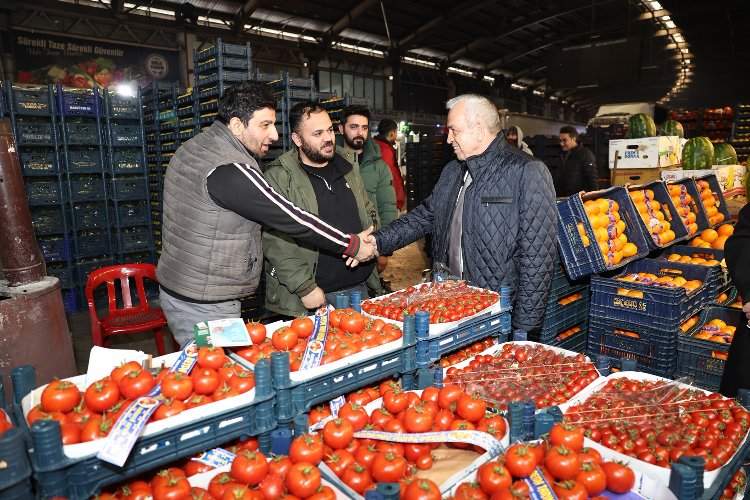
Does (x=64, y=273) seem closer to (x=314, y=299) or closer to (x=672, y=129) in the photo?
(x=314, y=299)

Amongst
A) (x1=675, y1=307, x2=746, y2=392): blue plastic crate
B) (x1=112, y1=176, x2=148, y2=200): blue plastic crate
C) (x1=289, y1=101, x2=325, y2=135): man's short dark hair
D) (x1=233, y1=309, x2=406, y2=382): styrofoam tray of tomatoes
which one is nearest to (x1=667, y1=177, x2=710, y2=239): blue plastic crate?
(x1=675, y1=307, x2=746, y2=392): blue plastic crate

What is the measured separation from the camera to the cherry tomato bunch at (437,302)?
2535 mm

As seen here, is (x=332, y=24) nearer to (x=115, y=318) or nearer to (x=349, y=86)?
(x=349, y=86)

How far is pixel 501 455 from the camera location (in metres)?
1.61

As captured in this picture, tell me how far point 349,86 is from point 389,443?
2102 centimetres

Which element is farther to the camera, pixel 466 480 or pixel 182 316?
pixel 182 316

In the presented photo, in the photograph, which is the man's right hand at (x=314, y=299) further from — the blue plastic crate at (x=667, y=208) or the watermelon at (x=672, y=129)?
the watermelon at (x=672, y=129)

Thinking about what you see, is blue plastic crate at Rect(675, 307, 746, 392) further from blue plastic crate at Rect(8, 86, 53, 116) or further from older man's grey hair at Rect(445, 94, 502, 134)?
blue plastic crate at Rect(8, 86, 53, 116)

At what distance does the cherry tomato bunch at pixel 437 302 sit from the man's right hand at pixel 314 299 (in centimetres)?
41

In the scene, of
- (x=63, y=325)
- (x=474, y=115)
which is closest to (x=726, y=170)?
(x=474, y=115)

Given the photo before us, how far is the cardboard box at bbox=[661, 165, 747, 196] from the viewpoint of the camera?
19.1ft

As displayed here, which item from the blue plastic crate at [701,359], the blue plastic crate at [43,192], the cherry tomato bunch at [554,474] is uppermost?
the blue plastic crate at [43,192]

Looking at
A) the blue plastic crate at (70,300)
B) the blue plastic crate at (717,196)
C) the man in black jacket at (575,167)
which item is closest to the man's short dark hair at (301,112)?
the blue plastic crate at (717,196)

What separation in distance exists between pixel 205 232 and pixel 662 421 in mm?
2288
